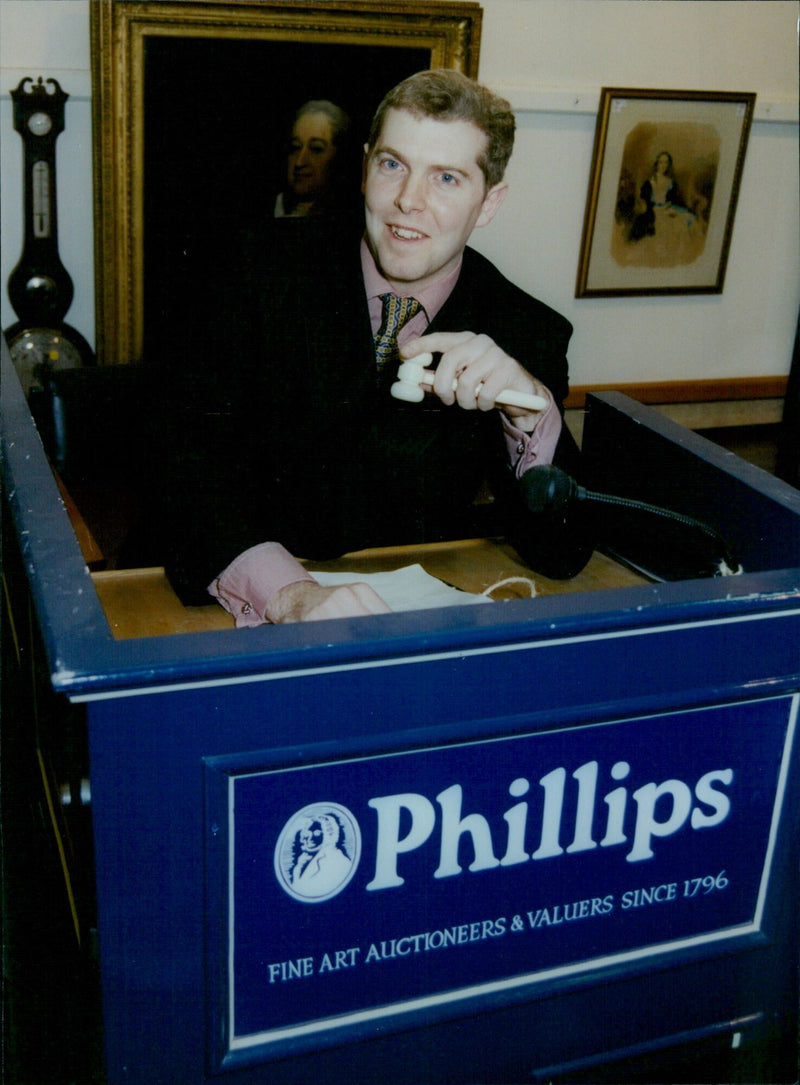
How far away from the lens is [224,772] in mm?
985

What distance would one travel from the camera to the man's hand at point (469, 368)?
4.76ft

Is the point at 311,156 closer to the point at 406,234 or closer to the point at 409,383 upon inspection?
the point at 406,234

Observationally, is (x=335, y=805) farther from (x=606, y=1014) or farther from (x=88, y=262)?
(x=88, y=262)

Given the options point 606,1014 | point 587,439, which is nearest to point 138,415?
point 587,439

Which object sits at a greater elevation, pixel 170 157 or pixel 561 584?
pixel 170 157

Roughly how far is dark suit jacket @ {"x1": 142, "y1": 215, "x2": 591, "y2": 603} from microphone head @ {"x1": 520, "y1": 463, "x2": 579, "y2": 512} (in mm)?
334

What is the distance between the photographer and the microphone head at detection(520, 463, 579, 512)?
4.16ft

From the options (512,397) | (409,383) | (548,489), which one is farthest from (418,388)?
(548,489)

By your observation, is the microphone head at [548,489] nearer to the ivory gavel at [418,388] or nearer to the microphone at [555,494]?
the microphone at [555,494]

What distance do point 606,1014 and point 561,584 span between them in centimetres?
61

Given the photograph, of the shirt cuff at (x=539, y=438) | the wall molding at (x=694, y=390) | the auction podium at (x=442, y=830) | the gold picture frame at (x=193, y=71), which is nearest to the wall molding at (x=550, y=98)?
the gold picture frame at (x=193, y=71)

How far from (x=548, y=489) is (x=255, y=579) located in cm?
39

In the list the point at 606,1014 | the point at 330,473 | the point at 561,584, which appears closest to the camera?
the point at 606,1014

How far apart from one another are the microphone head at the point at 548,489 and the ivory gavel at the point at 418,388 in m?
0.15
